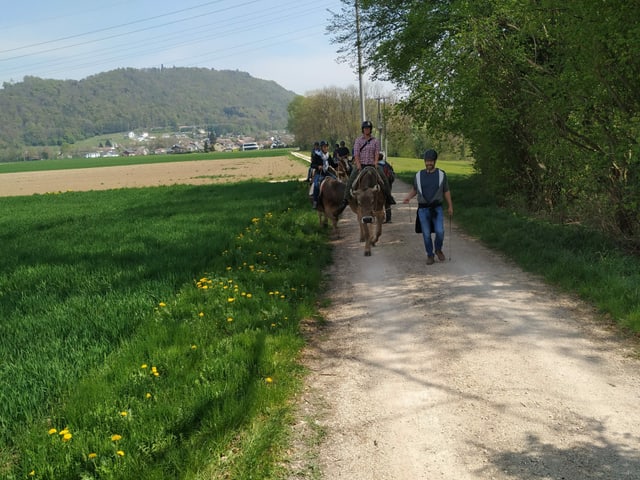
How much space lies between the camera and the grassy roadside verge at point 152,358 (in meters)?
3.55

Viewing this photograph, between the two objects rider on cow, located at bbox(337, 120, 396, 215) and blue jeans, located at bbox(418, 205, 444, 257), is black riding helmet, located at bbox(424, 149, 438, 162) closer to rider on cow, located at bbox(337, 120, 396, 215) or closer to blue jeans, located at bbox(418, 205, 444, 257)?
blue jeans, located at bbox(418, 205, 444, 257)

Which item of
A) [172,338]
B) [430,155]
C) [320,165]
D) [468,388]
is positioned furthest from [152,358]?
[320,165]

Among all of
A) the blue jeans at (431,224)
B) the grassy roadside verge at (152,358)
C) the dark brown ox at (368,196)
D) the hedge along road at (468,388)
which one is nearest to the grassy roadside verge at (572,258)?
the hedge along road at (468,388)

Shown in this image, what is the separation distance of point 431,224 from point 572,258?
101 inches

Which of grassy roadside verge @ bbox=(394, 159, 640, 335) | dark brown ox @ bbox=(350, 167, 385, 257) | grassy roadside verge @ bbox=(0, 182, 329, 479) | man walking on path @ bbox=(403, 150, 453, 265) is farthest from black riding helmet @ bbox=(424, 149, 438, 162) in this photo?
grassy roadside verge @ bbox=(0, 182, 329, 479)

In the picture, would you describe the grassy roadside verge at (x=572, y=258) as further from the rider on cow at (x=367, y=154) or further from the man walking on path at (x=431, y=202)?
the rider on cow at (x=367, y=154)

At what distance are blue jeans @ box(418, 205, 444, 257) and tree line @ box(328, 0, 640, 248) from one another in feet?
8.76

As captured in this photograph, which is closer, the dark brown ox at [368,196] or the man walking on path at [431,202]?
the man walking on path at [431,202]

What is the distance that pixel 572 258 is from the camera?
828 cm

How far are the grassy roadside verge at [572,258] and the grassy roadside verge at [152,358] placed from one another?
3920mm

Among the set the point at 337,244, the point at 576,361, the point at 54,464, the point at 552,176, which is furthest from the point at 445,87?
the point at 54,464

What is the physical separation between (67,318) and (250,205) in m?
12.3

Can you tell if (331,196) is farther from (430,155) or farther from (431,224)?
(430,155)

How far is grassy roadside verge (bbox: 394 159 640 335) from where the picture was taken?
6293 millimetres
